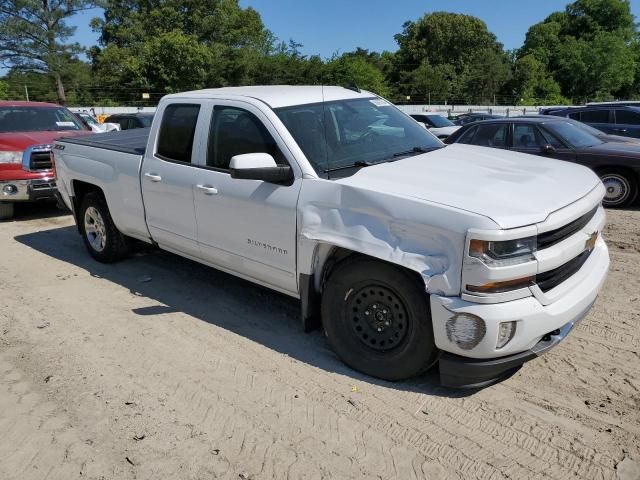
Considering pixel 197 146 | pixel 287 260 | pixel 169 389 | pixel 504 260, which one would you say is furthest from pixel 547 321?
pixel 197 146

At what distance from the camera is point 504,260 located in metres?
3.02

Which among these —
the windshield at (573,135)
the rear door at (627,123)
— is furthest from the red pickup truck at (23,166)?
the rear door at (627,123)

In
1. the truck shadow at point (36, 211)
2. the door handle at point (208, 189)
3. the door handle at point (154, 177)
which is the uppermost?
the door handle at point (154, 177)

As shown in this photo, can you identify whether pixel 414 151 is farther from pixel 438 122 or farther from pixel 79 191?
pixel 438 122

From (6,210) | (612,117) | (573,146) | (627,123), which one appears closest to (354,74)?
(612,117)

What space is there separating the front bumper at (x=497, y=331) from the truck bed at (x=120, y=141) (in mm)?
3543

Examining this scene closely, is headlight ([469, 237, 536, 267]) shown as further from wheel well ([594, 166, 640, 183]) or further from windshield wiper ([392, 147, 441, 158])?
wheel well ([594, 166, 640, 183])

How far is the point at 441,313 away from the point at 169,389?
1.89 meters

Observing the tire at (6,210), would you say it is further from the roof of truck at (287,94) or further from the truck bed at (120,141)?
the roof of truck at (287,94)

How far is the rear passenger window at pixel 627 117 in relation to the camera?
12.8 m

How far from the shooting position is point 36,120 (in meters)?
9.61

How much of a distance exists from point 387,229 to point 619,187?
7077mm

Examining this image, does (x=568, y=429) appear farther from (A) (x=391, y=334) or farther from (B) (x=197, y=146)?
(B) (x=197, y=146)

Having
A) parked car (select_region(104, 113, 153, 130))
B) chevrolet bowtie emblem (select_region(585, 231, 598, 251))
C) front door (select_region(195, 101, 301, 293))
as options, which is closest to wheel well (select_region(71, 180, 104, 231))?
Result: front door (select_region(195, 101, 301, 293))
